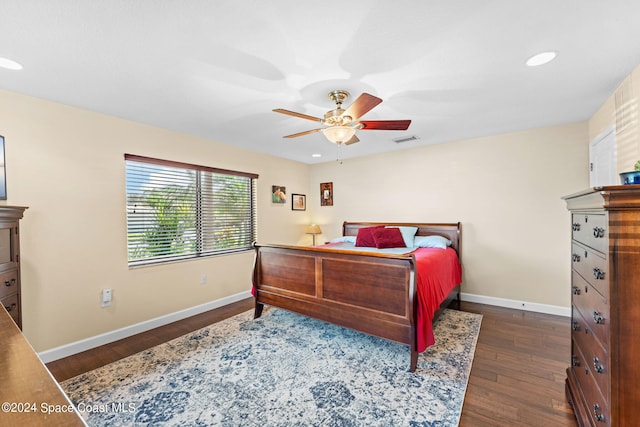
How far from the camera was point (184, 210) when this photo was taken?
3666mm

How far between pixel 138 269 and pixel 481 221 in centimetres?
453

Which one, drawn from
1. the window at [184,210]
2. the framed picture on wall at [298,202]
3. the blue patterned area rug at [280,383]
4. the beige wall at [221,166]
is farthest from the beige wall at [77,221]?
the framed picture on wall at [298,202]

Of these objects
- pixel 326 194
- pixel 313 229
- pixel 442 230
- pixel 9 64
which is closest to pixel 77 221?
pixel 9 64

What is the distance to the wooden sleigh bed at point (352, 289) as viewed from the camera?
2365 mm

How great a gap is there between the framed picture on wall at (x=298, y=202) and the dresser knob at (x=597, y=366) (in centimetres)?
449

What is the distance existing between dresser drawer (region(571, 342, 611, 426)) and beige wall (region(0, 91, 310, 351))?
3.86 meters

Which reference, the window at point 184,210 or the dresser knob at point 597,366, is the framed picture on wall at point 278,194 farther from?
the dresser knob at point 597,366

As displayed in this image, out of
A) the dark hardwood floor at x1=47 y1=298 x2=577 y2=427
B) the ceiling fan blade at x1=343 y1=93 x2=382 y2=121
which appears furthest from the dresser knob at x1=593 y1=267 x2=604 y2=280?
the ceiling fan blade at x1=343 y1=93 x2=382 y2=121

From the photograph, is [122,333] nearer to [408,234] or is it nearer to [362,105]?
[362,105]

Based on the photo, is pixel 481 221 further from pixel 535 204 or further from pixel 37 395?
pixel 37 395

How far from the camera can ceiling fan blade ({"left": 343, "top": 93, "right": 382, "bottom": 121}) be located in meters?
1.90

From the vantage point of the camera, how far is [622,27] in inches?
62.8

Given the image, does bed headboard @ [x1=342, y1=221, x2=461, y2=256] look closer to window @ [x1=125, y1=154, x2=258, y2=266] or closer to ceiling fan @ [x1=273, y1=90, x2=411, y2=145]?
ceiling fan @ [x1=273, y1=90, x2=411, y2=145]

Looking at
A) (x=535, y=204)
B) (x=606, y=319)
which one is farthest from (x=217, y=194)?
(x=535, y=204)
